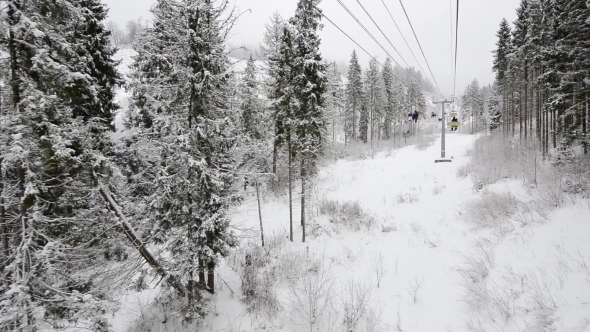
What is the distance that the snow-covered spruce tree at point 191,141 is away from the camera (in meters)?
7.29

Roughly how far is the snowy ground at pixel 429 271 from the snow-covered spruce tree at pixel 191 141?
1.29 meters

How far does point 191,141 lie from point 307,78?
24.3ft

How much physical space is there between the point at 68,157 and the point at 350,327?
26.7ft

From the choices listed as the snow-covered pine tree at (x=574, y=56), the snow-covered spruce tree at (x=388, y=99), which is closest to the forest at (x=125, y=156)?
the snow-covered pine tree at (x=574, y=56)

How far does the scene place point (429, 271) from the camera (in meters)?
7.77

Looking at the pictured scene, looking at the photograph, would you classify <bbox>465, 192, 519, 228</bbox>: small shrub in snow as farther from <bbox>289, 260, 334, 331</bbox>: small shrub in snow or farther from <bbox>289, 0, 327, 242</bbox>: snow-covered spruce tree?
<bbox>289, 0, 327, 242</bbox>: snow-covered spruce tree

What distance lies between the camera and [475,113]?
6981 centimetres

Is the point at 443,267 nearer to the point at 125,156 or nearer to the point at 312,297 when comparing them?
the point at 312,297

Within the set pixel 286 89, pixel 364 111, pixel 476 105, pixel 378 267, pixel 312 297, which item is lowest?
pixel 312 297

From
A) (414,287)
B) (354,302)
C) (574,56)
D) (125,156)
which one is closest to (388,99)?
(574,56)

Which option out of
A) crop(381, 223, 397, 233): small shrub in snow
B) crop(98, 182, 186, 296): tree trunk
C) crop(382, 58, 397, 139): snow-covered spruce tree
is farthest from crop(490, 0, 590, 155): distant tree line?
crop(382, 58, 397, 139): snow-covered spruce tree

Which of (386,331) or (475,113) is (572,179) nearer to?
(386,331)

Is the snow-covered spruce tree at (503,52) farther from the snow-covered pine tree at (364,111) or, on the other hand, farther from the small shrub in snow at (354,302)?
the small shrub in snow at (354,302)

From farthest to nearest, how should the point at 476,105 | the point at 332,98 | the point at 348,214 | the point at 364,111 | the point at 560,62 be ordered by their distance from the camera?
the point at 476,105
the point at 364,111
the point at 332,98
the point at 560,62
the point at 348,214
